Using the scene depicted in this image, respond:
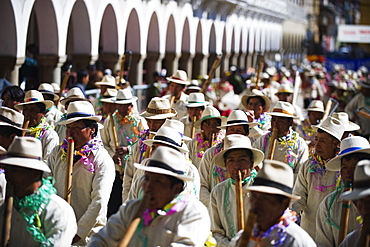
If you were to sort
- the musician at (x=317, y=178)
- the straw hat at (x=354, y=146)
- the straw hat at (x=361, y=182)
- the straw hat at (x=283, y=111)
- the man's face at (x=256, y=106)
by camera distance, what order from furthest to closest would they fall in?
the man's face at (x=256, y=106) → the straw hat at (x=283, y=111) → the musician at (x=317, y=178) → the straw hat at (x=354, y=146) → the straw hat at (x=361, y=182)

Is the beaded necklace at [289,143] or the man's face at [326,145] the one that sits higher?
the man's face at [326,145]

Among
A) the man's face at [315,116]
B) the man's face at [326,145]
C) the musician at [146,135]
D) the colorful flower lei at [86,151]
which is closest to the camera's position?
the colorful flower lei at [86,151]

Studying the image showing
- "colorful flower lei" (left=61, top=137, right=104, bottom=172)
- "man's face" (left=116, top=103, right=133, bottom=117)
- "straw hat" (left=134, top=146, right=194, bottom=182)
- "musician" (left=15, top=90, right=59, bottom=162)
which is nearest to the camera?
"straw hat" (left=134, top=146, right=194, bottom=182)

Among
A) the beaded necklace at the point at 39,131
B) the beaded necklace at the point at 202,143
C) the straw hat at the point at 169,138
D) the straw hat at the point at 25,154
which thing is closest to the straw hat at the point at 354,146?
the straw hat at the point at 169,138

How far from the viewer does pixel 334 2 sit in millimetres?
104438

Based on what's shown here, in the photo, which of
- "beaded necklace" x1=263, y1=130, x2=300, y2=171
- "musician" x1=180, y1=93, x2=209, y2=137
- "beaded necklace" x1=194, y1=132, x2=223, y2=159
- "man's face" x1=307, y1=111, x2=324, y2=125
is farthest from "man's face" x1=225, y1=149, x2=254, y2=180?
"man's face" x1=307, y1=111, x2=324, y2=125

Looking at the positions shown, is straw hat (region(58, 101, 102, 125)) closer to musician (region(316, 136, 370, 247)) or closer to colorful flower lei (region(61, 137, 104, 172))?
colorful flower lei (region(61, 137, 104, 172))

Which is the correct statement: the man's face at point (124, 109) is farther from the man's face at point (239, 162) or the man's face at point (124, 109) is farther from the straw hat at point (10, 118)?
the man's face at point (239, 162)

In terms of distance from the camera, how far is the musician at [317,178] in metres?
6.61

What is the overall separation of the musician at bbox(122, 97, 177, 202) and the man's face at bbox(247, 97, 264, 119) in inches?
95.6

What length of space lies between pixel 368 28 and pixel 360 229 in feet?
156

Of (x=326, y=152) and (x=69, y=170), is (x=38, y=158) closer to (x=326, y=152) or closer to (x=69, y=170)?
(x=69, y=170)

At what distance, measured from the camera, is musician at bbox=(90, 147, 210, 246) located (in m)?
4.40

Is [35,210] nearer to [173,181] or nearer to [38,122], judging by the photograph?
[173,181]
